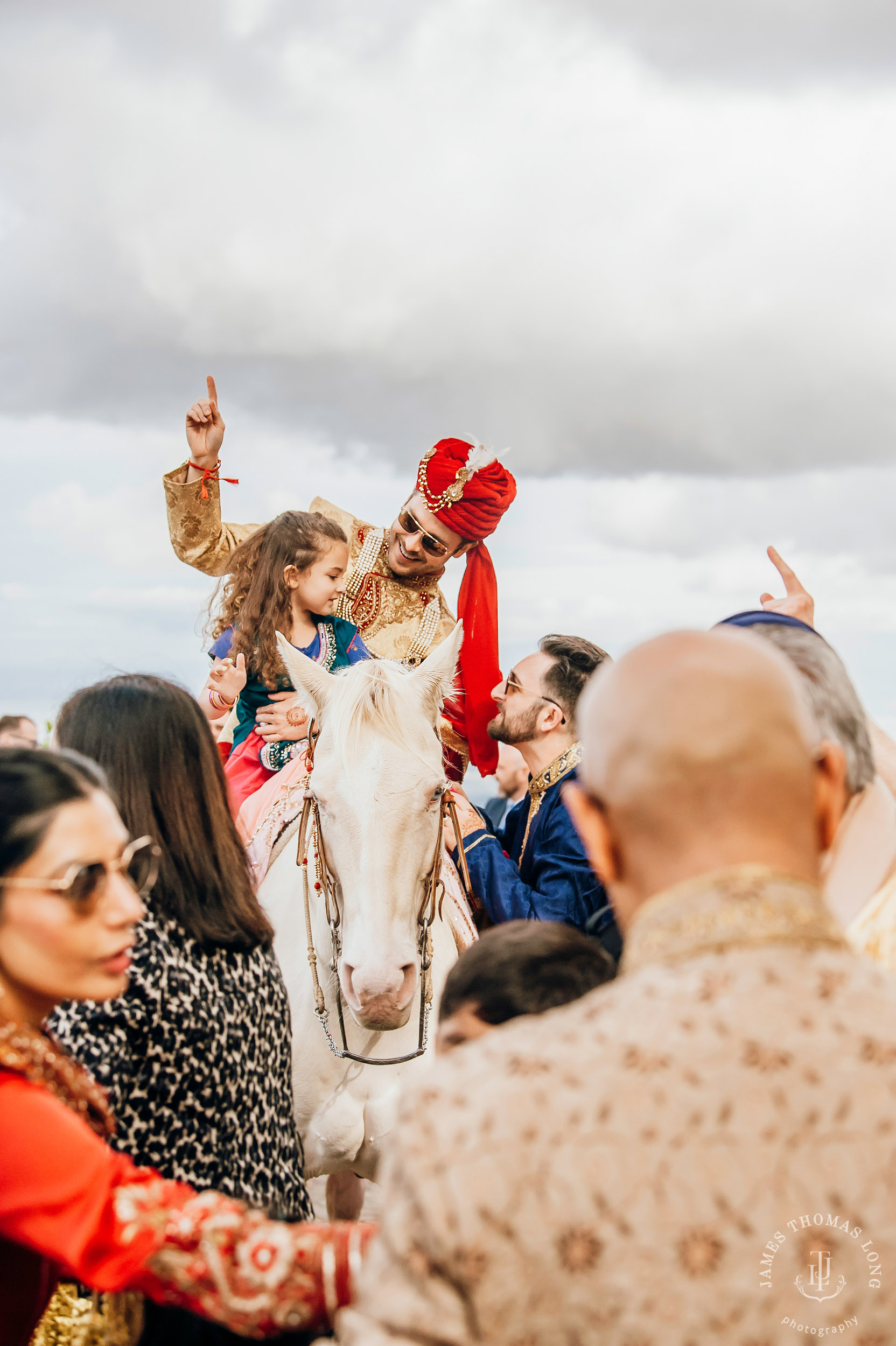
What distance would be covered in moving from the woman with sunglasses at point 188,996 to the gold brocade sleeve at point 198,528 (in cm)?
325

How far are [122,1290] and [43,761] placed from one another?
2.76ft

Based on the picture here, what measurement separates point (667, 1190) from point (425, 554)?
14.7 ft

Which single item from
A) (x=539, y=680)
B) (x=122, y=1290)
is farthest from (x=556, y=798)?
(x=122, y=1290)

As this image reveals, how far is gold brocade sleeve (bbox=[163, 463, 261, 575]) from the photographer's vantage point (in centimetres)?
550

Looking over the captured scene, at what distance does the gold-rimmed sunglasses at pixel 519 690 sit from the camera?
4398mm

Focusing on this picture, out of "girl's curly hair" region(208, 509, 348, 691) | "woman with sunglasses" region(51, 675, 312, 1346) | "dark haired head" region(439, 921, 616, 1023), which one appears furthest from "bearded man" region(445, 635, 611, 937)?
"dark haired head" region(439, 921, 616, 1023)

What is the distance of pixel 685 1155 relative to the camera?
979mm

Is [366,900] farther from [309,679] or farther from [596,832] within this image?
[596,832]

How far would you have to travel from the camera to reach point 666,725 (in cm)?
109

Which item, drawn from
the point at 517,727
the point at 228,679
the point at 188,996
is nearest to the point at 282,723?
the point at 228,679

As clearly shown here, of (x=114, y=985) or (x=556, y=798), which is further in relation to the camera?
(x=556, y=798)

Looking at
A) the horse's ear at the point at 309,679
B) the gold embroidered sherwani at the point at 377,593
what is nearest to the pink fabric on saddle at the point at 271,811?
the horse's ear at the point at 309,679

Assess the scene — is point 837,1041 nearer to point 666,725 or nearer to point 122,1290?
point 666,725

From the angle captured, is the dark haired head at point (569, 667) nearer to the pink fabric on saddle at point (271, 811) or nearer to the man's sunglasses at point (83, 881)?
the pink fabric on saddle at point (271, 811)
